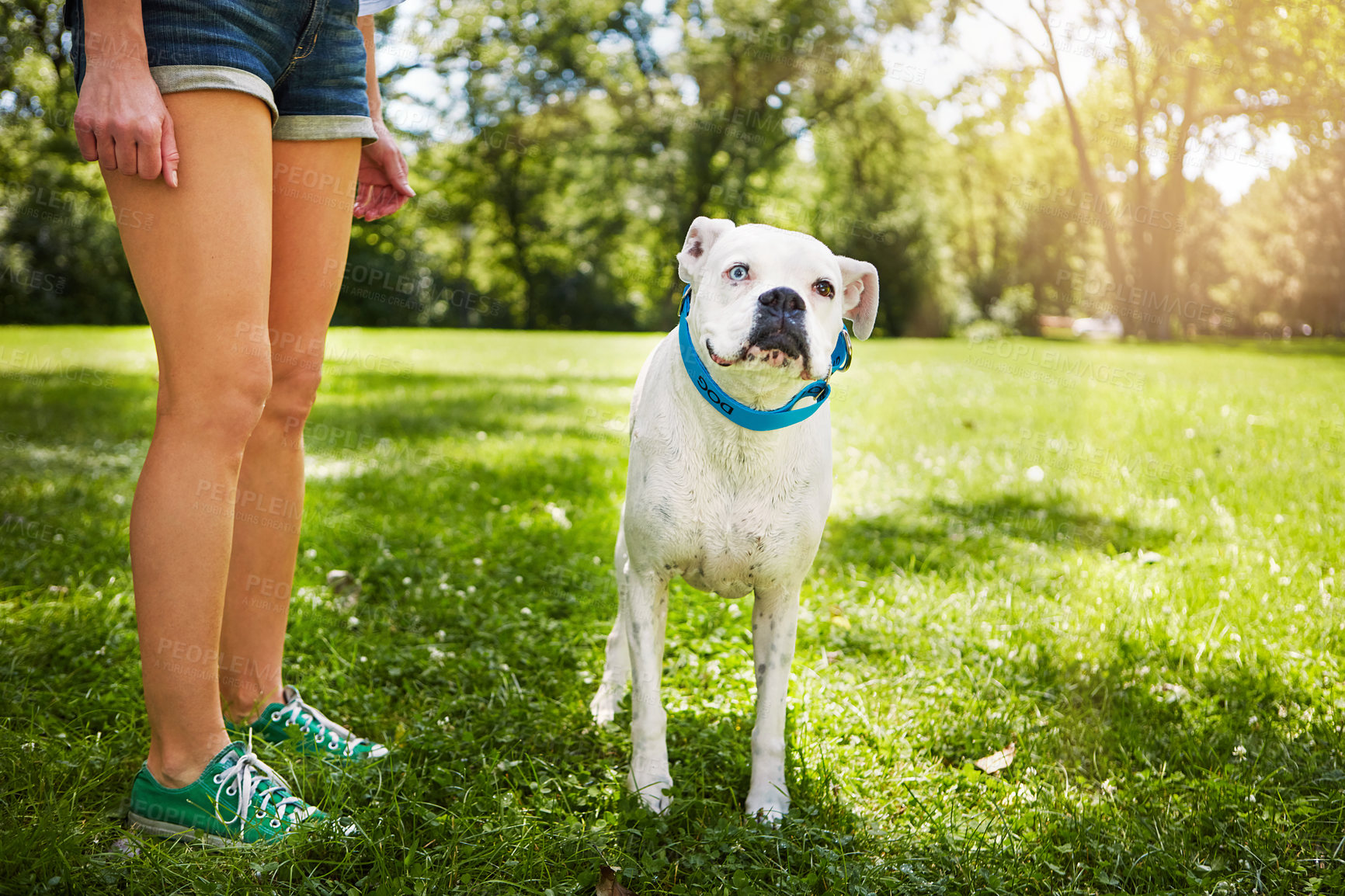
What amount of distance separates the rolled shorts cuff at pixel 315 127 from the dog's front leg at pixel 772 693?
160 cm

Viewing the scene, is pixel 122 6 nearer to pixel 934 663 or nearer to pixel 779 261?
pixel 779 261

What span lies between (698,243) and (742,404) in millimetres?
514

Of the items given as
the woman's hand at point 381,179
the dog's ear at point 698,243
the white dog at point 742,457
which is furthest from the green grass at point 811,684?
the woman's hand at point 381,179

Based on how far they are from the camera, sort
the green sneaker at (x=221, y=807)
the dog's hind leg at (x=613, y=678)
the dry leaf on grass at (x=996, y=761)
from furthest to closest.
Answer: the dog's hind leg at (x=613, y=678)
the dry leaf on grass at (x=996, y=761)
the green sneaker at (x=221, y=807)

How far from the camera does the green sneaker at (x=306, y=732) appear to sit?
7.76 feet

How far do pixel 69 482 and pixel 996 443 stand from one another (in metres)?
6.62

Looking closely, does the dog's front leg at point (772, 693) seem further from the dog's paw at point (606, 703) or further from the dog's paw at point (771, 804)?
the dog's paw at point (606, 703)

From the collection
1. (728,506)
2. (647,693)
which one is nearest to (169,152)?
(728,506)

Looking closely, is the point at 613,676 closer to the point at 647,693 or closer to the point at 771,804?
the point at 647,693

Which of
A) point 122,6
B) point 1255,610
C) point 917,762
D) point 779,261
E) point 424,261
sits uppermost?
point 424,261

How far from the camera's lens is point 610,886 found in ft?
6.21

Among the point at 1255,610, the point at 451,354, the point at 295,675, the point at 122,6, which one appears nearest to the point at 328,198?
the point at 122,6

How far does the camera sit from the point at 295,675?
289 centimetres

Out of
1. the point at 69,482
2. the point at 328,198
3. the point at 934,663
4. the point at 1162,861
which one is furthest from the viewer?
the point at 69,482
